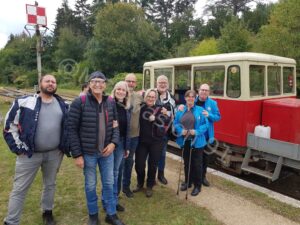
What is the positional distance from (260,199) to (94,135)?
2.95m

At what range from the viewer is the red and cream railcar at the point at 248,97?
19.3 feet

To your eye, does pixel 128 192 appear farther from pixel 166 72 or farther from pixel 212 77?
pixel 166 72

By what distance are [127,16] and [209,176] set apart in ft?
111

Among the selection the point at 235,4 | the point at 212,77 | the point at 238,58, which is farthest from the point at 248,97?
the point at 235,4

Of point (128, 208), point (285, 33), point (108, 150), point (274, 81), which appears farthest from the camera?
point (285, 33)

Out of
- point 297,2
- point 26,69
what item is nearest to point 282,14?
point 297,2

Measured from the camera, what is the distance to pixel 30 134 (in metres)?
3.52

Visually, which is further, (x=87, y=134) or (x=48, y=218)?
(x=48, y=218)

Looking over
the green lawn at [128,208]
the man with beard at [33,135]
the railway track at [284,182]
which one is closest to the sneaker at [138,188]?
the green lawn at [128,208]

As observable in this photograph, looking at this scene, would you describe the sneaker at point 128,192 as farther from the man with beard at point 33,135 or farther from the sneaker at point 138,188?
the man with beard at point 33,135

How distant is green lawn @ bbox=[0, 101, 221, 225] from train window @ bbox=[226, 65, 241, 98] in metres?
2.47

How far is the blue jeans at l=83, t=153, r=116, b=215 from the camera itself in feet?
12.3

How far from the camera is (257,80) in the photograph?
20.6 ft

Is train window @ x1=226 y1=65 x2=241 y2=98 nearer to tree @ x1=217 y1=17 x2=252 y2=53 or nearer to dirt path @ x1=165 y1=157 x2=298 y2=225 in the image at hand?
dirt path @ x1=165 y1=157 x2=298 y2=225
